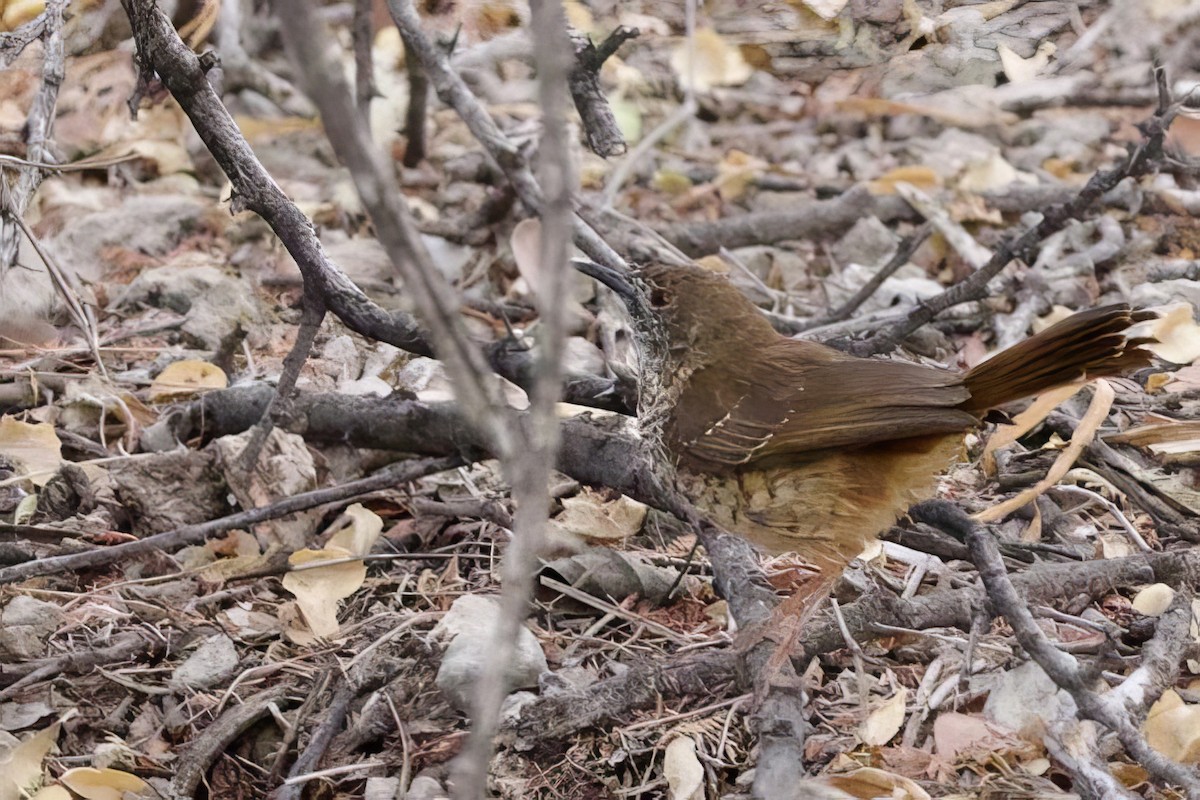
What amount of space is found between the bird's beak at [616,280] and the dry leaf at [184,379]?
1.30m

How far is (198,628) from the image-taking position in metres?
3.09

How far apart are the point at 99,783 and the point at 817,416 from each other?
1.89 metres

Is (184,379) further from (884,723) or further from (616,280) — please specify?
(884,723)

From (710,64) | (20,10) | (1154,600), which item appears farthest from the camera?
(710,64)

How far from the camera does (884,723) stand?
2.69 meters

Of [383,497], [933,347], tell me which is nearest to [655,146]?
[933,347]

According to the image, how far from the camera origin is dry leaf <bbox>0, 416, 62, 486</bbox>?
339 centimetres

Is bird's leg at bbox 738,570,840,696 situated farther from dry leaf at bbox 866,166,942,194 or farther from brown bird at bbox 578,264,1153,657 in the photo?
dry leaf at bbox 866,166,942,194

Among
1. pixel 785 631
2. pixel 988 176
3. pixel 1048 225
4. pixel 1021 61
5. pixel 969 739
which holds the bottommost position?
pixel 969 739

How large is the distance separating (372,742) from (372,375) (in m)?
1.54

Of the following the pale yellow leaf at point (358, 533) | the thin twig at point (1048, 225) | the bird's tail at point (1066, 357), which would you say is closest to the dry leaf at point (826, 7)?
the bird's tail at point (1066, 357)

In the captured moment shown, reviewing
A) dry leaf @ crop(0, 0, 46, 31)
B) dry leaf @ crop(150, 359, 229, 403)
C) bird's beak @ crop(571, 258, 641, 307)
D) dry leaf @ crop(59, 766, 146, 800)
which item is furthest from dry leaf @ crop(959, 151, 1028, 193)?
dry leaf @ crop(59, 766, 146, 800)

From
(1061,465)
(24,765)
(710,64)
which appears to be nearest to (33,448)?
(24,765)

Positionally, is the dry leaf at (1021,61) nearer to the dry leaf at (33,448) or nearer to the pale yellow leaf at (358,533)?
the pale yellow leaf at (358,533)
